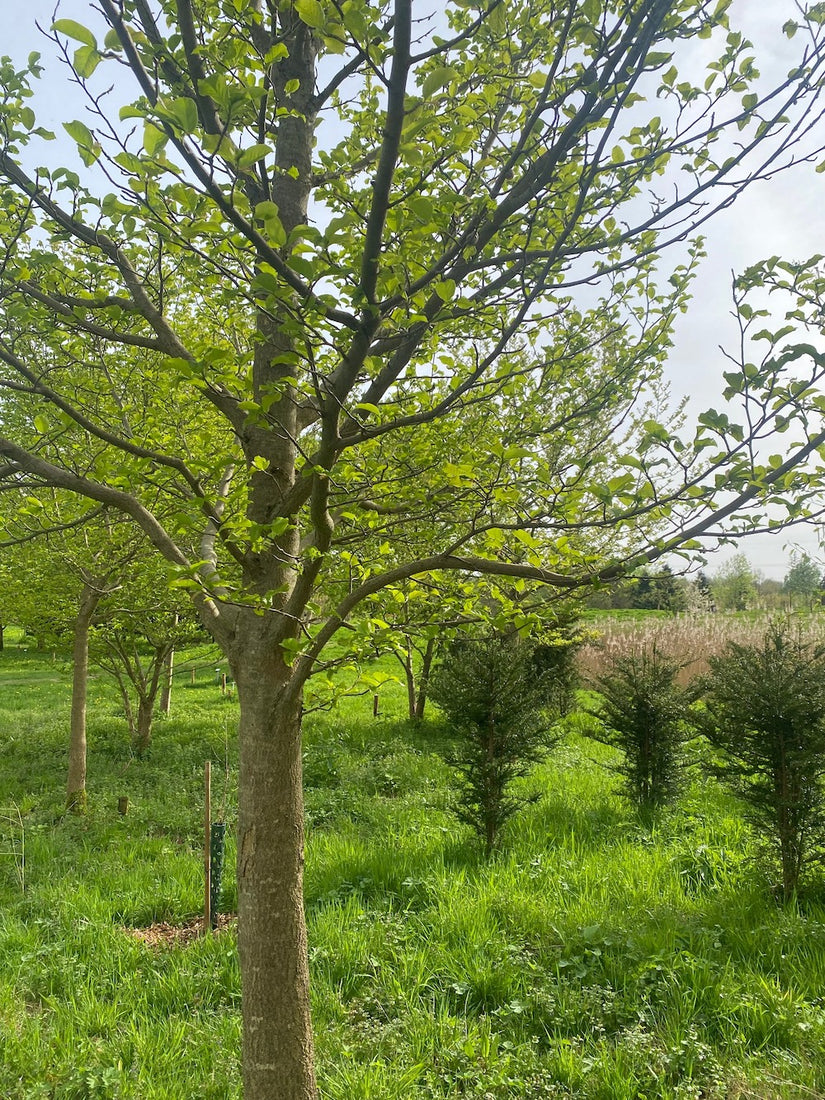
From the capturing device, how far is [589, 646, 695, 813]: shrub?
7.25 metres

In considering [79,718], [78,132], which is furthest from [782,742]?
[79,718]

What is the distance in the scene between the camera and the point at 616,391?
327 centimetres

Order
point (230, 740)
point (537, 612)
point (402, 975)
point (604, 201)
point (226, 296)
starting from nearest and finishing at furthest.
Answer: point (226, 296) < point (604, 201) < point (537, 612) < point (402, 975) < point (230, 740)

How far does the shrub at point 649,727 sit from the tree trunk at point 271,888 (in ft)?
17.6

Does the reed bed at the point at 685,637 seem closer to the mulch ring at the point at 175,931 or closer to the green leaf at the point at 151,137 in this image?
the mulch ring at the point at 175,931

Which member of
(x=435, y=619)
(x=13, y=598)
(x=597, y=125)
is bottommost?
(x=435, y=619)

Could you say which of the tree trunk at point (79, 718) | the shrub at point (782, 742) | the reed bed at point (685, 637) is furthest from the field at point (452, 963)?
the reed bed at point (685, 637)

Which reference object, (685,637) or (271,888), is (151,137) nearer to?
(271,888)

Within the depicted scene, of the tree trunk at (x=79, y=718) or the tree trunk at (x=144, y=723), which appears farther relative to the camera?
the tree trunk at (x=144, y=723)

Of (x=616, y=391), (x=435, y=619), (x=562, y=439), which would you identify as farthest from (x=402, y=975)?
(x=616, y=391)

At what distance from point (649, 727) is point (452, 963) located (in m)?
4.07

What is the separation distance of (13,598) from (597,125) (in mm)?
9941

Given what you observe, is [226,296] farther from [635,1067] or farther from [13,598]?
[13,598]

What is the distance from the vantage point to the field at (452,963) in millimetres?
3334
